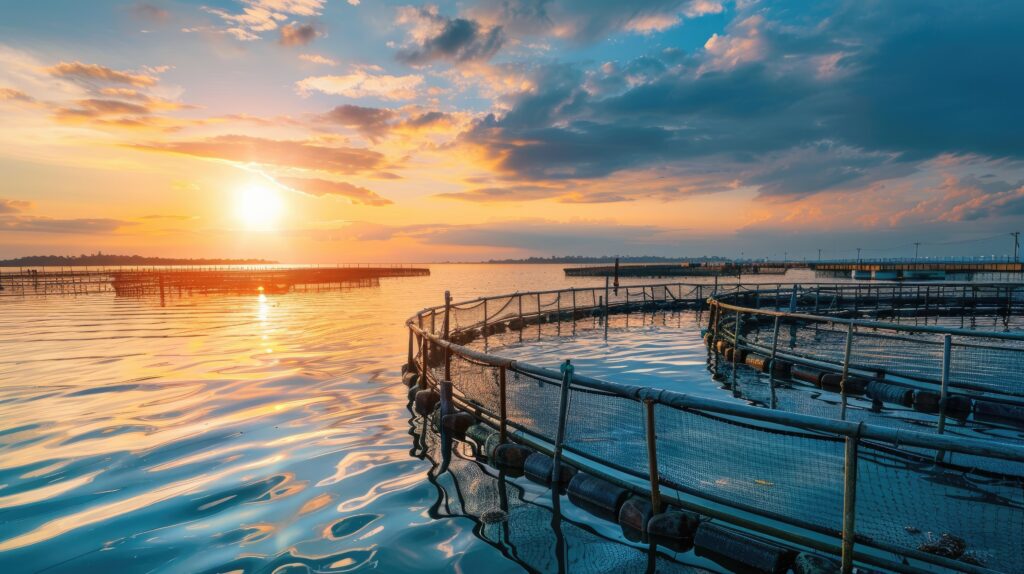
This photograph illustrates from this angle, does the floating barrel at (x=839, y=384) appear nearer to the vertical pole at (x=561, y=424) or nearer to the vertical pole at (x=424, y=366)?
the vertical pole at (x=561, y=424)

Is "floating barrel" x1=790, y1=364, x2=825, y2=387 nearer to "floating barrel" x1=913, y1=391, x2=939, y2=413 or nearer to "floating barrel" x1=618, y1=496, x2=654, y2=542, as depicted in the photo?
"floating barrel" x1=913, y1=391, x2=939, y2=413

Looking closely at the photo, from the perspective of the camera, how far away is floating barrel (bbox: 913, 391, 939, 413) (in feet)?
34.3

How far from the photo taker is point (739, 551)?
198 inches

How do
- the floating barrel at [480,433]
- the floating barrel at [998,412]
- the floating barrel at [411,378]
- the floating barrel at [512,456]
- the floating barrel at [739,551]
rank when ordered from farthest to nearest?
the floating barrel at [411,378], the floating barrel at [998,412], the floating barrel at [480,433], the floating barrel at [512,456], the floating barrel at [739,551]

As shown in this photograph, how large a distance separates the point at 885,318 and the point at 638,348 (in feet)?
56.0

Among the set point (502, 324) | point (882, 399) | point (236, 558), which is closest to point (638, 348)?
point (502, 324)

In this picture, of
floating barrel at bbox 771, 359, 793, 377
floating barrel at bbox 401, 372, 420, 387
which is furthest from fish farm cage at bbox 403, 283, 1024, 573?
floating barrel at bbox 771, 359, 793, 377

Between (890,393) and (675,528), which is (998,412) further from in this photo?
(675,528)

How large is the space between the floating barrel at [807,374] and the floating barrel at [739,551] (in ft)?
32.1

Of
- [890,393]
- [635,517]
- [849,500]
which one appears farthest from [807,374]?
[849,500]

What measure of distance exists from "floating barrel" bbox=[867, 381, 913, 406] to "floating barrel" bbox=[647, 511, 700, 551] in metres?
7.92

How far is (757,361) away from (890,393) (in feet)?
14.1

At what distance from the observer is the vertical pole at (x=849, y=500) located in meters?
4.04

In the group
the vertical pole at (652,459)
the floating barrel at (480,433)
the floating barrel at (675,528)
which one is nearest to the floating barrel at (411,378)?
the floating barrel at (480,433)
